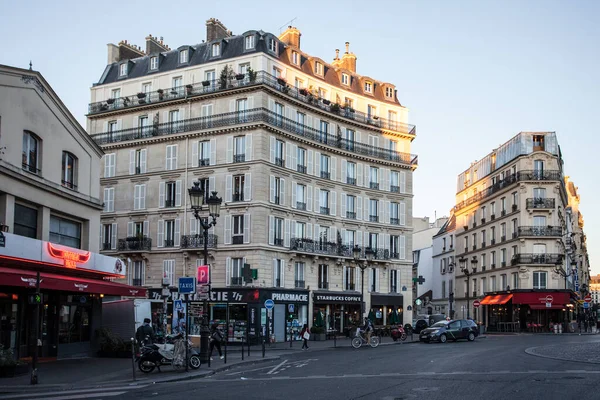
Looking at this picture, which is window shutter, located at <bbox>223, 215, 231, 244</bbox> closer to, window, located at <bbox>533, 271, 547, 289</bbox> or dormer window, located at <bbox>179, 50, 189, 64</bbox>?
dormer window, located at <bbox>179, 50, 189, 64</bbox>

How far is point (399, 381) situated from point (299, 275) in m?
30.3

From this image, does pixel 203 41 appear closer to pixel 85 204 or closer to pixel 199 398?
pixel 85 204

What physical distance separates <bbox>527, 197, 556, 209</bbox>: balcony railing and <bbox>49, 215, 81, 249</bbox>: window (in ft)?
152

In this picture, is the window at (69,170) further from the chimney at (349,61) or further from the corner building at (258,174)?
the chimney at (349,61)

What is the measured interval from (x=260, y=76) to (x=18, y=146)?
81.2ft

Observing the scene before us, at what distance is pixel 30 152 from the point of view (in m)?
25.8

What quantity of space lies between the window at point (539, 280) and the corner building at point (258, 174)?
14.7 metres

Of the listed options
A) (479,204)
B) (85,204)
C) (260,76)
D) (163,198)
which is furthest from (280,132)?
(479,204)

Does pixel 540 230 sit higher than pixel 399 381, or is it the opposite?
pixel 540 230

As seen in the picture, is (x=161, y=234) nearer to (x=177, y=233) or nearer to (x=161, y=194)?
(x=177, y=233)

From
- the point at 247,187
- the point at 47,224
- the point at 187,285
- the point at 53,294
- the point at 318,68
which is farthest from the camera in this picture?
the point at 318,68

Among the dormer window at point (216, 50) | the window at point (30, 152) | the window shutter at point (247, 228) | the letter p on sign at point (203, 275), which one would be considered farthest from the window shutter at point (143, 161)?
the letter p on sign at point (203, 275)

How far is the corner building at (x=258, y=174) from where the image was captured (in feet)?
153

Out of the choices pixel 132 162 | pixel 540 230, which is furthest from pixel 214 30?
pixel 540 230
